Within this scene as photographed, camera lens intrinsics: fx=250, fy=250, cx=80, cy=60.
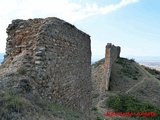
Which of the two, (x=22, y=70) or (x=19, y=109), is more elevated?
(x=22, y=70)

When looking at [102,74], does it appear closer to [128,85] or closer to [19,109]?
[128,85]

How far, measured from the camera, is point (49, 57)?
269 inches

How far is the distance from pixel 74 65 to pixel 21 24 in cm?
234

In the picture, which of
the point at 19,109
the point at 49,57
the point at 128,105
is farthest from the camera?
the point at 128,105

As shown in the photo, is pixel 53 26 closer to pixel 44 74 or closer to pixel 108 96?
pixel 44 74

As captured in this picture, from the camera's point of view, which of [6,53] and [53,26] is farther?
[6,53]

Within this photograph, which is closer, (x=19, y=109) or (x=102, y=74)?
(x=19, y=109)

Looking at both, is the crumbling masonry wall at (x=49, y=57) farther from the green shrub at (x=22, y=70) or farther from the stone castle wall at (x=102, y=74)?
the stone castle wall at (x=102, y=74)

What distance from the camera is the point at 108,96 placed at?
21234 millimetres

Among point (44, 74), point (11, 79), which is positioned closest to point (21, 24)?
point (44, 74)

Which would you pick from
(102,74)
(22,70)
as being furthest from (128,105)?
(22,70)

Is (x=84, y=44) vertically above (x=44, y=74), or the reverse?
(x=84, y=44)

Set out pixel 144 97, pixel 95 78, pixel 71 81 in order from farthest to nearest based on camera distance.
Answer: pixel 95 78 → pixel 144 97 → pixel 71 81

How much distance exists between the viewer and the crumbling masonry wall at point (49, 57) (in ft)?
21.1
